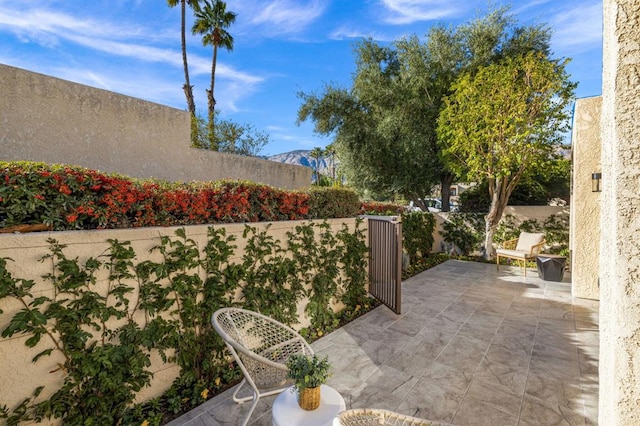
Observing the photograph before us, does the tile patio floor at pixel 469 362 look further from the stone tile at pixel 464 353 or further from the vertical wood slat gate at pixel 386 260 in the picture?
the vertical wood slat gate at pixel 386 260

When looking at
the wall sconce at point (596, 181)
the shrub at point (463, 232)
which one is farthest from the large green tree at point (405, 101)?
the wall sconce at point (596, 181)

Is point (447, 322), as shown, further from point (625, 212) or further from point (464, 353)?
point (625, 212)

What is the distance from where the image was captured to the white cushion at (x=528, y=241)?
7297 mm

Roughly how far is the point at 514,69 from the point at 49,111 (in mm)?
9793

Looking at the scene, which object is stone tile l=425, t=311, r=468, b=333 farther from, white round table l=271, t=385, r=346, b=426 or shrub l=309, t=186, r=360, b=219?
white round table l=271, t=385, r=346, b=426

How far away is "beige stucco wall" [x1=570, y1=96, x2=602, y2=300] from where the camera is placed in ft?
17.3

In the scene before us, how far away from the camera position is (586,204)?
5.40m

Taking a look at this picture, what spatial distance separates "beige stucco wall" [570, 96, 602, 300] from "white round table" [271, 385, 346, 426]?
592 centimetres

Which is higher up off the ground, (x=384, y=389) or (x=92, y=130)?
(x=92, y=130)

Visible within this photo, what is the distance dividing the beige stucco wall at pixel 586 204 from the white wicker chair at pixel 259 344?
19.1 feet

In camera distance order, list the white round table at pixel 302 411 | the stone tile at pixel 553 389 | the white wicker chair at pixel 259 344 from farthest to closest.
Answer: the stone tile at pixel 553 389, the white wicker chair at pixel 259 344, the white round table at pixel 302 411

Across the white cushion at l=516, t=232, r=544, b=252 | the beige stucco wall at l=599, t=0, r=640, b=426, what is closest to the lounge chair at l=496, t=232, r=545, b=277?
the white cushion at l=516, t=232, r=544, b=252

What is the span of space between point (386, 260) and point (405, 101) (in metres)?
7.62

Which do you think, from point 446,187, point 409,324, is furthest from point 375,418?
point 446,187
